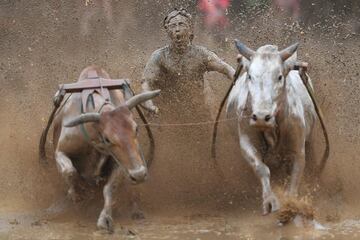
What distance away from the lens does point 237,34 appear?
47.0 feet

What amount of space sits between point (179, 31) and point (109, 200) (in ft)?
7.08

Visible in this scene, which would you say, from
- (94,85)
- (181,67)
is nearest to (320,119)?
(181,67)

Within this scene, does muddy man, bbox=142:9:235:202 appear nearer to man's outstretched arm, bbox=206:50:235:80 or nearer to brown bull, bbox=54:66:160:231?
man's outstretched arm, bbox=206:50:235:80

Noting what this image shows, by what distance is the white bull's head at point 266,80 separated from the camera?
8.24 meters

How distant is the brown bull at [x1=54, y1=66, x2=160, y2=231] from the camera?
8398 millimetres

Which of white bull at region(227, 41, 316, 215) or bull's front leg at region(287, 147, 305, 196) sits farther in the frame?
bull's front leg at region(287, 147, 305, 196)

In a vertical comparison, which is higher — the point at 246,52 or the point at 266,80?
the point at 246,52

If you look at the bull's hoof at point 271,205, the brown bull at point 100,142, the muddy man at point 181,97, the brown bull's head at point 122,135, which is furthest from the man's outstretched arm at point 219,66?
the bull's hoof at point 271,205

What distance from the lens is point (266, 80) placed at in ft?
27.8

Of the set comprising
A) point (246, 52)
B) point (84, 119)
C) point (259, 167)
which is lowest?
point (259, 167)

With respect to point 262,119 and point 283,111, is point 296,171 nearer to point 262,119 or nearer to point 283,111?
point 283,111

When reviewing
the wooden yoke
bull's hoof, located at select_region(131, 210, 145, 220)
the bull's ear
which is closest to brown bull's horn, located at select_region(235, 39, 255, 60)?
the bull's ear

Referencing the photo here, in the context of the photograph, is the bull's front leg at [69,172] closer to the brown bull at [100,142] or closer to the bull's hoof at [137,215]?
the brown bull at [100,142]

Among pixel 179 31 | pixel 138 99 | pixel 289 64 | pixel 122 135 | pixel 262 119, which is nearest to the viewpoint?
pixel 262 119
